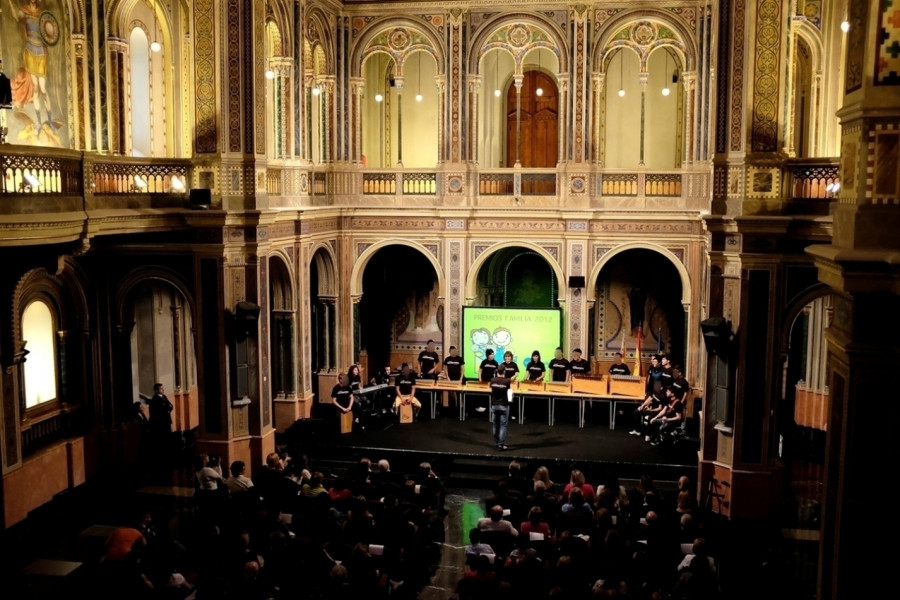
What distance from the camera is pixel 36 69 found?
14734mm

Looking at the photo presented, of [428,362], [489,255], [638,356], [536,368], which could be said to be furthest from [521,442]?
[489,255]

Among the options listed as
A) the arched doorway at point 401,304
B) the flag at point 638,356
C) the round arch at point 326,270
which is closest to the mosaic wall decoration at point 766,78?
the flag at point 638,356

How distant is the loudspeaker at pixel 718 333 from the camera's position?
15.2 meters

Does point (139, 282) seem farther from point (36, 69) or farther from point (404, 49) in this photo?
point (404, 49)

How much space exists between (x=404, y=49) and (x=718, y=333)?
418 inches

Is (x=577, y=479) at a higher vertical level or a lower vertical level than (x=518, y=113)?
lower

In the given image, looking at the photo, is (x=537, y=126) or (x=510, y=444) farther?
(x=537, y=126)

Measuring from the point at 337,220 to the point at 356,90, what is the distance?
305 centimetres

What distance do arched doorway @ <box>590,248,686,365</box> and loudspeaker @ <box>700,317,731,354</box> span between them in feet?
27.0

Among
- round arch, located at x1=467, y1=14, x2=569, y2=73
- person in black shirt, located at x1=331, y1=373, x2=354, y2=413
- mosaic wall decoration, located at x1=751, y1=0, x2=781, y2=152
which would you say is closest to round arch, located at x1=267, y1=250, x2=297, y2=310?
person in black shirt, located at x1=331, y1=373, x2=354, y2=413

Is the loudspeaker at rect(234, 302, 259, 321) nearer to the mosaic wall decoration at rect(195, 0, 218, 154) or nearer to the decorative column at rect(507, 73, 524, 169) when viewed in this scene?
the mosaic wall decoration at rect(195, 0, 218, 154)

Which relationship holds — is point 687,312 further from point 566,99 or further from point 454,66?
point 454,66

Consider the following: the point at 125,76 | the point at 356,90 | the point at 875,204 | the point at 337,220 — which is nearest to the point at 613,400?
the point at 337,220

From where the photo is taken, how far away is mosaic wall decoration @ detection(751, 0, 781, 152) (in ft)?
48.9
